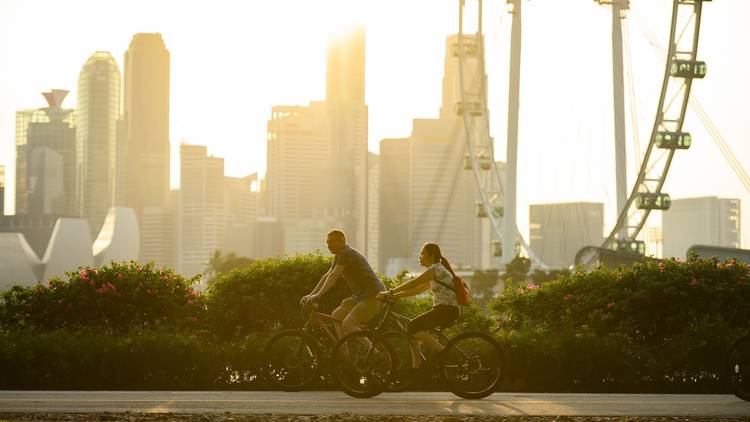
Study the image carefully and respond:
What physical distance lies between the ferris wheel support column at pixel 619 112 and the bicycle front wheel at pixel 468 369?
82.2m

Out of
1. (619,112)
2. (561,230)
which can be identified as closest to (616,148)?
(619,112)

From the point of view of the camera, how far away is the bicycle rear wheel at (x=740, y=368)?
576 inches

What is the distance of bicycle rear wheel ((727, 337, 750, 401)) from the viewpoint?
14.6 metres

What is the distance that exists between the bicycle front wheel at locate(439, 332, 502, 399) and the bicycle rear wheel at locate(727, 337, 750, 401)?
2772mm

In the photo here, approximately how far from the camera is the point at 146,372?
17562 mm

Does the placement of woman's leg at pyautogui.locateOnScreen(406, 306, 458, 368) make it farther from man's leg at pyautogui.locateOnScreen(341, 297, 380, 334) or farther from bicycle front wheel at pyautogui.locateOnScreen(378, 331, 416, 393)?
man's leg at pyautogui.locateOnScreen(341, 297, 380, 334)

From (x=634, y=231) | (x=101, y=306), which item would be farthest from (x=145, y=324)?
(x=634, y=231)

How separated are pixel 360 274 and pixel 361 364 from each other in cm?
107

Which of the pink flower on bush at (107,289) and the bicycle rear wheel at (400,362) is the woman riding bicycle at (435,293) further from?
the pink flower on bush at (107,289)

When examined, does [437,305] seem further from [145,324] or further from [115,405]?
[145,324]

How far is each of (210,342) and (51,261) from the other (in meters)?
160

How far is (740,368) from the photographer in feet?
48.1

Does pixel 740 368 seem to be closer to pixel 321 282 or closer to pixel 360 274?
pixel 360 274

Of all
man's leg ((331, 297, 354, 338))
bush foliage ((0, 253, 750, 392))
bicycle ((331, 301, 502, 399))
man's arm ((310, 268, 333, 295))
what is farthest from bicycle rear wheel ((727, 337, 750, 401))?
man's arm ((310, 268, 333, 295))
